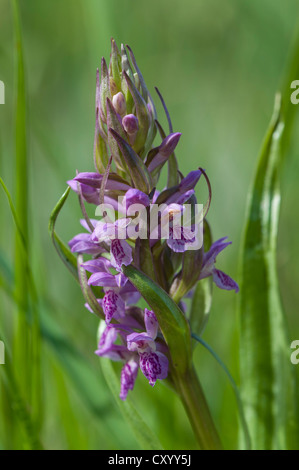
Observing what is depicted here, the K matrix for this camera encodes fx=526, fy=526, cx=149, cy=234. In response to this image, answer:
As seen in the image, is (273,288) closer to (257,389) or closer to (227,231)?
(257,389)

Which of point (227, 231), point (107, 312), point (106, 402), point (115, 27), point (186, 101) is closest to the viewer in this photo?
point (107, 312)

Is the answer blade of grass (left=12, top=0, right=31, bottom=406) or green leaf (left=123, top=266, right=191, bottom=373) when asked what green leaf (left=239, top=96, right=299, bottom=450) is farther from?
blade of grass (left=12, top=0, right=31, bottom=406)

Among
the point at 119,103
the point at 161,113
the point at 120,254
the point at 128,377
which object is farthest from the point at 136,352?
the point at 161,113

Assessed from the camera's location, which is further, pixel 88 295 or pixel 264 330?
pixel 264 330

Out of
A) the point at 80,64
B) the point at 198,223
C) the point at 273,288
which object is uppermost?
the point at 80,64

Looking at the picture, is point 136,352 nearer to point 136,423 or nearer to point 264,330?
point 136,423

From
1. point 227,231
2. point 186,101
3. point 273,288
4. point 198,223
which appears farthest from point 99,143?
point 186,101
